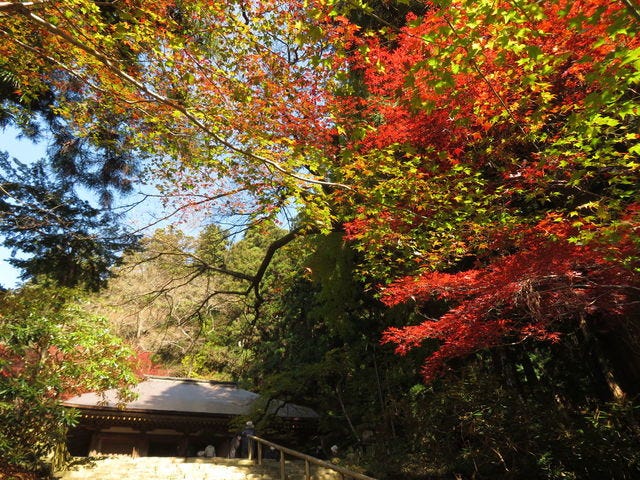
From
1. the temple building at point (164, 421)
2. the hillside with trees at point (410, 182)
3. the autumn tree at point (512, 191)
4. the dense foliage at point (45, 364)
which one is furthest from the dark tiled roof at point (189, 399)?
the autumn tree at point (512, 191)

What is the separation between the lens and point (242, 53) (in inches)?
291

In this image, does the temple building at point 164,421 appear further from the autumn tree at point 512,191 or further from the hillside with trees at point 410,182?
the autumn tree at point 512,191

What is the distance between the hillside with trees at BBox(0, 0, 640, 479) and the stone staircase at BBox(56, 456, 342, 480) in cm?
223

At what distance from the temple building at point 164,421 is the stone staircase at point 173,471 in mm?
2269

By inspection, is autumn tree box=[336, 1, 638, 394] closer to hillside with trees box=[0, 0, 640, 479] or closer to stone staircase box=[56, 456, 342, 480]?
hillside with trees box=[0, 0, 640, 479]

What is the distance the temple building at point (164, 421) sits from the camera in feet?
41.6

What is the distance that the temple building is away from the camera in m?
12.7

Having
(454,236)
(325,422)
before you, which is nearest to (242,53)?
(454,236)

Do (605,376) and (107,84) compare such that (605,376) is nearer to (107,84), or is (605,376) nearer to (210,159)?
(210,159)

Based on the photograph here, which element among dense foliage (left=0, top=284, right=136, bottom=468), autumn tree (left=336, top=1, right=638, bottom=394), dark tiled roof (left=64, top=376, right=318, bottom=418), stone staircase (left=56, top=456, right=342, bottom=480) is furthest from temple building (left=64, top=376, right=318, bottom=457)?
autumn tree (left=336, top=1, right=638, bottom=394)

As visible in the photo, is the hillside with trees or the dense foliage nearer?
the hillside with trees

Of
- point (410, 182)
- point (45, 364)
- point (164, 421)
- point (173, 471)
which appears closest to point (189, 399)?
point (164, 421)

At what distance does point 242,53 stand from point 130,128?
293 centimetres

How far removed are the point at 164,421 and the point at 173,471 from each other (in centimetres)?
431
